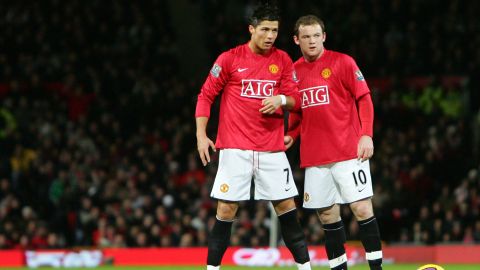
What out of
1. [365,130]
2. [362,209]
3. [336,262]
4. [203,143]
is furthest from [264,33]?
[336,262]

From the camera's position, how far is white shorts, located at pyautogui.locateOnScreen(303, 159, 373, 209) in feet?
28.0

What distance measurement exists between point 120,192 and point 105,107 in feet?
9.00

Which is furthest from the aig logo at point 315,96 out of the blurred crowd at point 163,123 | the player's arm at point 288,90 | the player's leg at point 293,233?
the blurred crowd at point 163,123

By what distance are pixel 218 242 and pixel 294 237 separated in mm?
694

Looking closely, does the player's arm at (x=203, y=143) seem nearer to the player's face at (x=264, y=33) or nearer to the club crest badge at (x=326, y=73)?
the player's face at (x=264, y=33)

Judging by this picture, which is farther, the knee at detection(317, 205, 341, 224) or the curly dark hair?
the knee at detection(317, 205, 341, 224)

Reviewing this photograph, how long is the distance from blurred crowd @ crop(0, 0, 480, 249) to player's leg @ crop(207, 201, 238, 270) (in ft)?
26.9

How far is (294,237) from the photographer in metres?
8.41

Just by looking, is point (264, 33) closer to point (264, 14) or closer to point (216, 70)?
point (264, 14)

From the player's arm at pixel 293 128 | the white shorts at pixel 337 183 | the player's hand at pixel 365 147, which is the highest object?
the player's arm at pixel 293 128

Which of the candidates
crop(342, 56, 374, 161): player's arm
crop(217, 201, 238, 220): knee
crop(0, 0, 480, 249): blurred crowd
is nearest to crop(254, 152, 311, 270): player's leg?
crop(217, 201, 238, 220): knee

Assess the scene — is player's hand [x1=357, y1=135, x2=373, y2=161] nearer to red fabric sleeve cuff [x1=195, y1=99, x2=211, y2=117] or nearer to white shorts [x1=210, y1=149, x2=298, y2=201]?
white shorts [x1=210, y1=149, x2=298, y2=201]

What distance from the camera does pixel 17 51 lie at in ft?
68.5

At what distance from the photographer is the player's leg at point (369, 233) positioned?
8398mm
